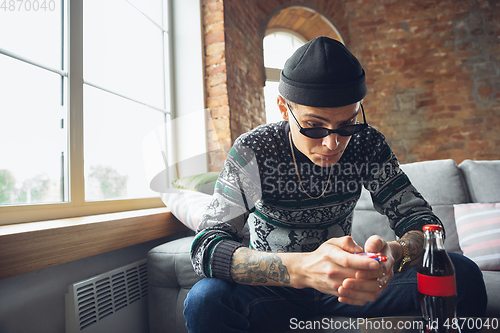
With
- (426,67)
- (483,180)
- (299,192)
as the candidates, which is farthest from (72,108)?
(426,67)

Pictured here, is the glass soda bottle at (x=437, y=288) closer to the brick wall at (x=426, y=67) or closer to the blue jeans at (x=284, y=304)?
the blue jeans at (x=284, y=304)

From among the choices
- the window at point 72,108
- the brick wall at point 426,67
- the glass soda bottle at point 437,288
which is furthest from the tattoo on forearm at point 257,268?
the brick wall at point 426,67

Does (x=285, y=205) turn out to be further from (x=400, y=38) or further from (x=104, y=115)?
(x=400, y=38)

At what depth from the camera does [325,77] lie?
0.93 m

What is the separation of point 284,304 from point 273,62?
333 cm

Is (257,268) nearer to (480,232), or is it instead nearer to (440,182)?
(480,232)

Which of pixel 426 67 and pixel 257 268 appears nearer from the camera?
pixel 257 268

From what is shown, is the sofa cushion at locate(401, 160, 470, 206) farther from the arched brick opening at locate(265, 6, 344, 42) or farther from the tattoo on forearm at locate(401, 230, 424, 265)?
the arched brick opening at locate(265, 6, 344, 42)

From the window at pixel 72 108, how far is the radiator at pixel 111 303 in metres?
0.39

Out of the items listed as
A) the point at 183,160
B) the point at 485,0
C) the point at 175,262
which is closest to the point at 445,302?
the point at 175,262

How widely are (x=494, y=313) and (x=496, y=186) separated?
2.81ft

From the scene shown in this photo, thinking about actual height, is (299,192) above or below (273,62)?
below

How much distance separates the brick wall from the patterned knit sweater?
216cm

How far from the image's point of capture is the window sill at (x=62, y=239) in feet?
3.27
